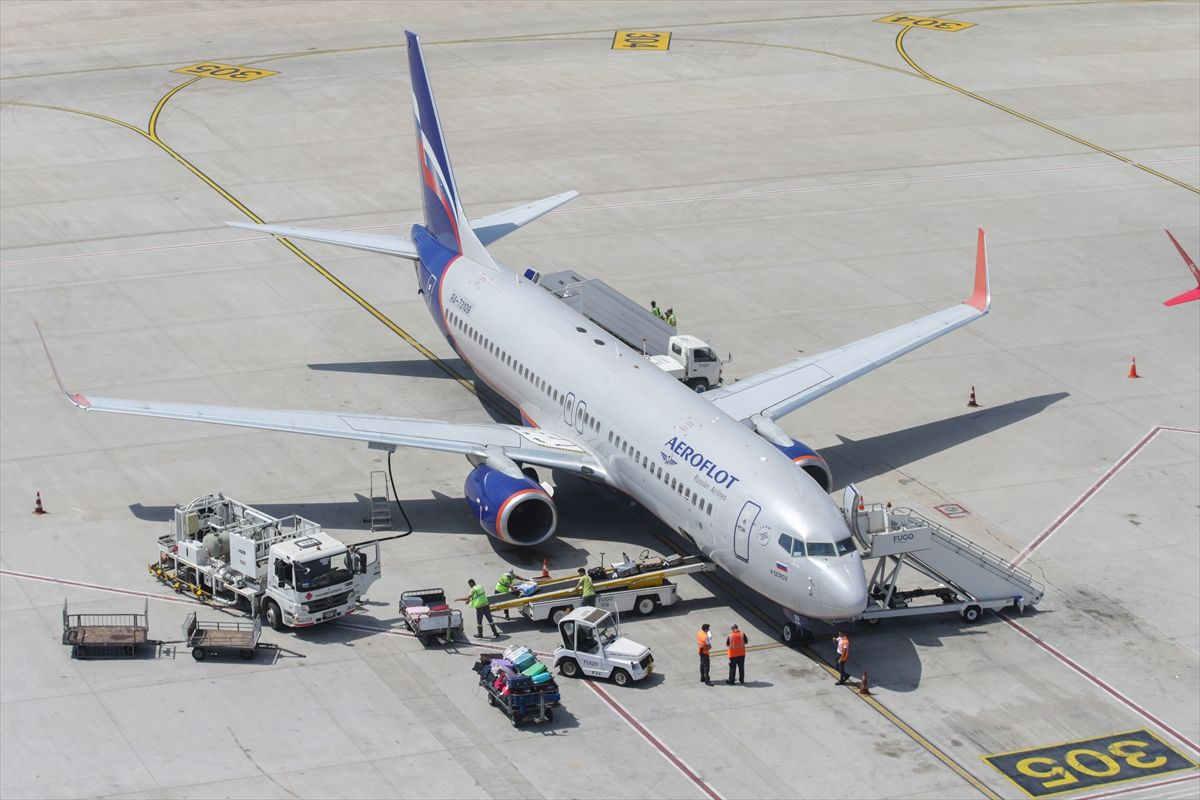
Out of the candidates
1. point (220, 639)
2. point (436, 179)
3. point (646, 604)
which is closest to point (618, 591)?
point (646, 604)

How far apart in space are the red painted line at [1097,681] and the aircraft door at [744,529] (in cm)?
785

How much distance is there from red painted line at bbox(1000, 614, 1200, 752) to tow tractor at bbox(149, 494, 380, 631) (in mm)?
17554

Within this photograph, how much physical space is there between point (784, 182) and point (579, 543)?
3672 centimetres

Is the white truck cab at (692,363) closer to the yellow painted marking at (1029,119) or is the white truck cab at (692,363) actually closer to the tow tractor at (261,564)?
the tow tractor at (261,564)

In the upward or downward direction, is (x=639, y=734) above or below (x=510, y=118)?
below

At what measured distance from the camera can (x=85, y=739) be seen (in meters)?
39.8

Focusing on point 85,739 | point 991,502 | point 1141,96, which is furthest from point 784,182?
point 85,739

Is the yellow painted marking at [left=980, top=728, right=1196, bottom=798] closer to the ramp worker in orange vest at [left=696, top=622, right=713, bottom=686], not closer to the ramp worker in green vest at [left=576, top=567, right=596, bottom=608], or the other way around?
the ramp worker in orange vest at [left=696, top=622, right=713, bottom=686]

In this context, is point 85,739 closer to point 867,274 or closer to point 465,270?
point 465,270

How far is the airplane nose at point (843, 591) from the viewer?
4216cm

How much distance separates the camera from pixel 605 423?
49906 millimetres

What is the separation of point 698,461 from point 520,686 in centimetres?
909

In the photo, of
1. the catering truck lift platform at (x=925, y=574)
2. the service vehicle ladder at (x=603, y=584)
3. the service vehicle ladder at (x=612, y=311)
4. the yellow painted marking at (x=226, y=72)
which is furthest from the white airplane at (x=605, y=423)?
the yellow painted marking at (x=226, y=72)

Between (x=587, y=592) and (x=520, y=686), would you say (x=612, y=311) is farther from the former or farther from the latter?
(x=520, y=686)
